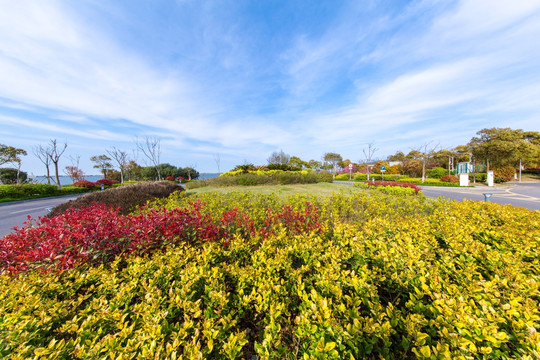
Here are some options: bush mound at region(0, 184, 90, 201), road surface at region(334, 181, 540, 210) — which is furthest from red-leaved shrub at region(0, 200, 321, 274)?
bush mound at region(0, 184, 90, 201)

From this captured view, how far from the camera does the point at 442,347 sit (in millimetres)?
923

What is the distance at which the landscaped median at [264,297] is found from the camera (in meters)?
1.04

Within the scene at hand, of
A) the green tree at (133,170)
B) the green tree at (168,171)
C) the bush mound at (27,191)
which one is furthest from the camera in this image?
the green tree at (168,171)

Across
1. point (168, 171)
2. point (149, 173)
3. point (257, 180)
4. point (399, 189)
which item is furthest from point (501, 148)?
point (149, 173)

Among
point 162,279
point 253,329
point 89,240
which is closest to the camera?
point 162,279

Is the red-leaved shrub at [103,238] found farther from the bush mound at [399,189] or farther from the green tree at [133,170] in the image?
the green tree at [133,170]

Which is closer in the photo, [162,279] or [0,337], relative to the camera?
[0,337]

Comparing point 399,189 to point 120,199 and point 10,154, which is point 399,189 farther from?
point 10,154

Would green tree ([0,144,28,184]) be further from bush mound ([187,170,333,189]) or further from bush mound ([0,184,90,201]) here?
bush mound ([187,170,333,189])

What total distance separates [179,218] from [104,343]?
1928 millimetres

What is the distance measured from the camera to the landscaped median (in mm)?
1036

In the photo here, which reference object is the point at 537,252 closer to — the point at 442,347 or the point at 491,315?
the point at 491,315

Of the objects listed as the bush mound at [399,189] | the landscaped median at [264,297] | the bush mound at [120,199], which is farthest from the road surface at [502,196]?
the bush mound at [120,199]

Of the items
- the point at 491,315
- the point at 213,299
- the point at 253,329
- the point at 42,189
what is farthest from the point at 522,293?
the point at 42,189
